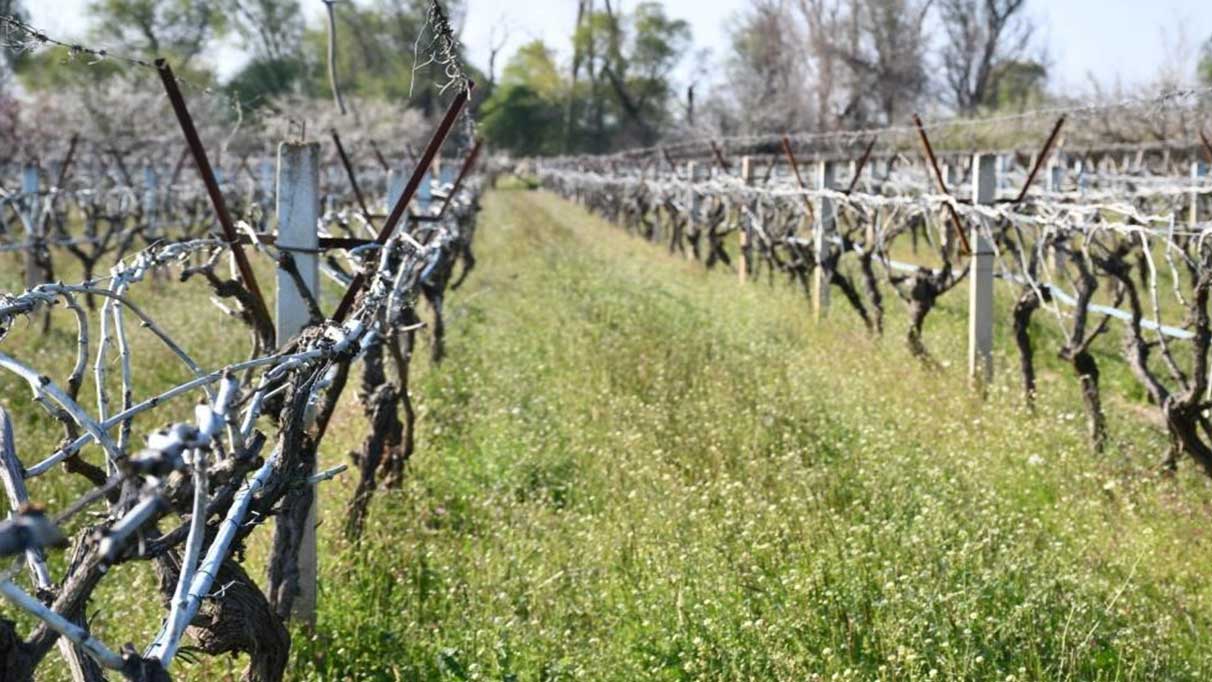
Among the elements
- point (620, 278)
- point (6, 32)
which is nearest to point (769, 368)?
point (6, 32)

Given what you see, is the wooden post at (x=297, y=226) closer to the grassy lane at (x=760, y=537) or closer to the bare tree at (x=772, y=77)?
the grassy lane at (x=760, y=537)

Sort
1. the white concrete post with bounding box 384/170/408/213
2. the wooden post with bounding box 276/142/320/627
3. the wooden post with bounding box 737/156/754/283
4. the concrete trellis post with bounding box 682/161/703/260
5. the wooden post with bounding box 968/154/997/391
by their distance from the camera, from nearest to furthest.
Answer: the wooden post with bounding box 276/142/320/627
the wooden post with bounding box 968/154/997/391
the white concrete post with bounding box 384/170/408/213
the wooden post with bounding box 737/156/754/283
the concrete trellis post with bounding box 682/161/703/260

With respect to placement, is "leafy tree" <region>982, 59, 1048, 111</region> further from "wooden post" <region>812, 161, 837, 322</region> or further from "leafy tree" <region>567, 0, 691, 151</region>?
"wooden post" <region>812, 161, 837, 322</region>

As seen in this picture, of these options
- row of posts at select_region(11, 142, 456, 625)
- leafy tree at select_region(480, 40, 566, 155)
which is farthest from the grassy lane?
leafy tree at select_region(480, 40, 566, 155)

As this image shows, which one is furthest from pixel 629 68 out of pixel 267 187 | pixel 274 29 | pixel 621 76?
→ pixel 267 187

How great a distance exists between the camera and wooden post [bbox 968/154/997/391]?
7.63m

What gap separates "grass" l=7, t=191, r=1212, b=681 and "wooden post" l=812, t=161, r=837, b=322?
2.75 meters

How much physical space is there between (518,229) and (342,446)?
18684 millimetres

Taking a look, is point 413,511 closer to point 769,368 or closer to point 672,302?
point 769,368

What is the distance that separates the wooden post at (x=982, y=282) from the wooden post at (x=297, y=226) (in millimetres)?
5091

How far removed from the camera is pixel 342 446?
593cm

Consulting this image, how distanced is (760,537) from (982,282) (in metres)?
3.99

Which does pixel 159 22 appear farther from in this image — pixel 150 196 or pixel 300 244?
pixel 300 244

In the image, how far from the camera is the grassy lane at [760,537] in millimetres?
3494
